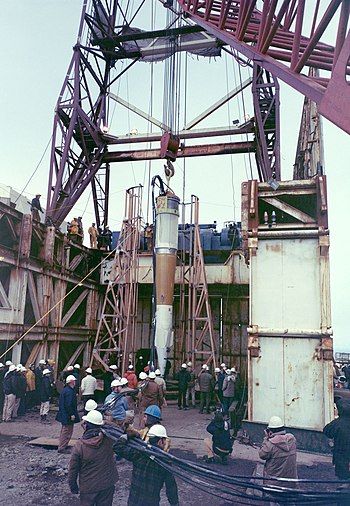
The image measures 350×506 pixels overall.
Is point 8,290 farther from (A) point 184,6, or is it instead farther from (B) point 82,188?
(A) point 184,6

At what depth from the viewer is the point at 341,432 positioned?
7348 mm

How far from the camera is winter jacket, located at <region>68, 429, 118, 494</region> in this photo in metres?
5.46

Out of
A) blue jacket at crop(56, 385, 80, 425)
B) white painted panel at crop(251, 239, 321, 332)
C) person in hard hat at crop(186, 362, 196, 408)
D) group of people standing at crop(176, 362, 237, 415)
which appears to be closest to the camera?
blue jacket at crop(56, 385, 80, 425)

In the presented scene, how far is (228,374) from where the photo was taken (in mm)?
14844

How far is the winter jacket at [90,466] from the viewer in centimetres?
546

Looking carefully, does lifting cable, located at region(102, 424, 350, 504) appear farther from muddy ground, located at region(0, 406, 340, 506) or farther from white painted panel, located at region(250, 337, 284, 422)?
white painted panel, located at region(250, 337, 284, 422)

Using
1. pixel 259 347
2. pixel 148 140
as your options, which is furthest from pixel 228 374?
pixel 148 140

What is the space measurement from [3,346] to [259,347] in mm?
8877

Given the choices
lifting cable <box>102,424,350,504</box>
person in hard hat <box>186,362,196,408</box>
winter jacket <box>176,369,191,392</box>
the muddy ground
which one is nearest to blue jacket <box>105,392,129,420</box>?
the muddy ground

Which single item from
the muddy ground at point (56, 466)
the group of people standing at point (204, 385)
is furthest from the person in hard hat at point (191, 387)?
the muddy ground at point (56, 466)

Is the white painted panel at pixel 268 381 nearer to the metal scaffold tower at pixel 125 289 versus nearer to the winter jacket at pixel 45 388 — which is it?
the winter jacket at pixel 45 388

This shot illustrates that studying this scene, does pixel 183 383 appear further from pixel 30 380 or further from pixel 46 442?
pixel 46 442

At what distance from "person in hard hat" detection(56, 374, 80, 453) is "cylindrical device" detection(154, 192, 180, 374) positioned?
6689 mm

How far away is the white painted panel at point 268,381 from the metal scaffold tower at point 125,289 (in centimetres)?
729
